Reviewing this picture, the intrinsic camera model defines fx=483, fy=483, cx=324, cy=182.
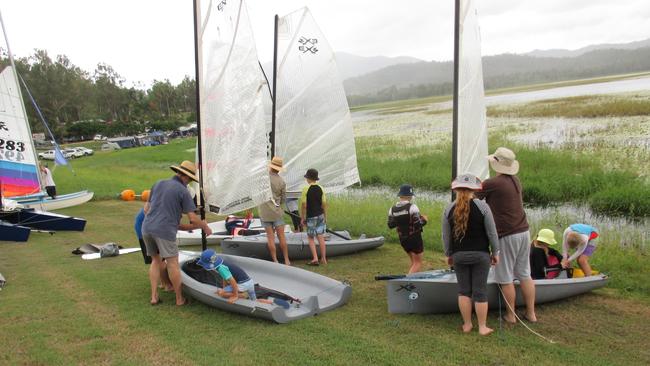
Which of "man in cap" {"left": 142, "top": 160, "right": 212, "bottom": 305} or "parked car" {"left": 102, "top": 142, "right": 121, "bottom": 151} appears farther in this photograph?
"parked car" {"left": 102, "top": 142, "right": 121, "bottom": 151}

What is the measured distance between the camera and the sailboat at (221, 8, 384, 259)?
336 inches

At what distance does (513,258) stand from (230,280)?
287 cm

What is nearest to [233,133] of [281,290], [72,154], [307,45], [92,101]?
[281,290]

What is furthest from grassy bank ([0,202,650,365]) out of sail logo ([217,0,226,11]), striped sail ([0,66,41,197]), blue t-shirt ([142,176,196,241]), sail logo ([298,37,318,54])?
striped sail ([0,66,41,197])

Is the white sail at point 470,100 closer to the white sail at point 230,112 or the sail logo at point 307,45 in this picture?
the white sail at point 230,112

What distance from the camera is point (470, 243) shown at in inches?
171

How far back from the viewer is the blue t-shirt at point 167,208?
5.30 metres

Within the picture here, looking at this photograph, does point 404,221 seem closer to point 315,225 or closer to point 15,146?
point 315,225

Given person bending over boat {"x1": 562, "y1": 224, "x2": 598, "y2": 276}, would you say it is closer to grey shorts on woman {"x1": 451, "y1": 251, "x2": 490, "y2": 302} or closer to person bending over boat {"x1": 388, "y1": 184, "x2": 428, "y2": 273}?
person bending over boat {"x1": 388, "y1": 184, "x2": 428, "y2": 273}

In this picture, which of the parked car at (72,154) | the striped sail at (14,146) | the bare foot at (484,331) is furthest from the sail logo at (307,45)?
the parked car at (72,154)

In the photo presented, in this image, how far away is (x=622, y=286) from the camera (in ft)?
19.9

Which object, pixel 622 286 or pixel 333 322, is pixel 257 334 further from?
pixel 622 286

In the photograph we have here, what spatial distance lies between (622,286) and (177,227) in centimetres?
549

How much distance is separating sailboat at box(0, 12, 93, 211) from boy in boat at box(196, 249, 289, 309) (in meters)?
9.29
